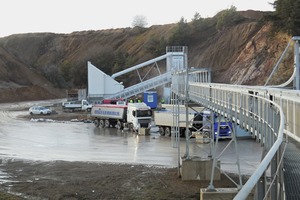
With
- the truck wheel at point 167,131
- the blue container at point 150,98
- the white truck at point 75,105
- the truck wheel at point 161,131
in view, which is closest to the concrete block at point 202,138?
the truck wheel at point 167,131

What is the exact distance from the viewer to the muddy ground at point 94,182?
62.3ft

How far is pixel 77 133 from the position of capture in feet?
142

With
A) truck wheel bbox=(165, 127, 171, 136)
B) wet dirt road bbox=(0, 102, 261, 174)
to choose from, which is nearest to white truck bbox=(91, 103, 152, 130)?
wet dirt road bbox=(0, 102, 261, 174)

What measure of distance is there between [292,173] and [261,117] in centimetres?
667

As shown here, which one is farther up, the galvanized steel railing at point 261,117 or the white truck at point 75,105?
the galvanized steel railing at point 261,117

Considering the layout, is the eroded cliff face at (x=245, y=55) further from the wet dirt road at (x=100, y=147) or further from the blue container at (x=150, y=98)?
the wet dirt road at (x=100, y=147)

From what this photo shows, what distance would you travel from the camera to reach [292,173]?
626 centimetres

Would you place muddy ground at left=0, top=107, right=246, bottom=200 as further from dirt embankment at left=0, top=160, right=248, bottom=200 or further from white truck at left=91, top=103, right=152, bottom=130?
white truck at left=91, top=103, right=152, bottom=130

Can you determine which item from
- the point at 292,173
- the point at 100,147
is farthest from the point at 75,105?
the point at 292,173

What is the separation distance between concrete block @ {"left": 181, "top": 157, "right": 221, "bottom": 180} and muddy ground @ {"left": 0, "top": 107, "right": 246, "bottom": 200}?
36 centimetres

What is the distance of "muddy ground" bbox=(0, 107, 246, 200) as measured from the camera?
62.3 feet

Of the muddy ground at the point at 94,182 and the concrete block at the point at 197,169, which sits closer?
the muddy ground at the point at 94,182

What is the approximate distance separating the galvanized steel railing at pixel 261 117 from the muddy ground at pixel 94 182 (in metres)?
4.05

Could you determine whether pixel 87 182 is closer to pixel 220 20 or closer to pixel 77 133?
pixel 77 133
